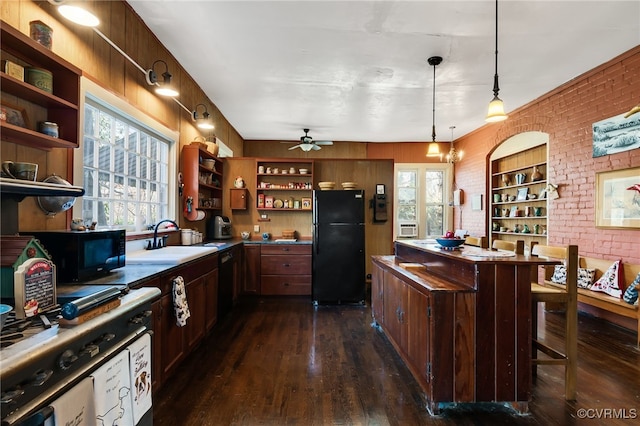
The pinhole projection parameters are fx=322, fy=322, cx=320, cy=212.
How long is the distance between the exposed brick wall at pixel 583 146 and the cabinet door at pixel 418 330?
267 cm

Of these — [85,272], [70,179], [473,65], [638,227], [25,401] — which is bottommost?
[25,401]

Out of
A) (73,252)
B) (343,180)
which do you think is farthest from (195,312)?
(343,180)

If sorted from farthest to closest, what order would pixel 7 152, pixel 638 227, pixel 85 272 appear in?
pixel 638 227 < pixel 85 272 < pixel 7 152

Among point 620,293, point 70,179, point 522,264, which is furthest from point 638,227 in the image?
point 70,179

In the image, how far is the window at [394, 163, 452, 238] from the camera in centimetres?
762

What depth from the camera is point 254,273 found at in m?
4.74

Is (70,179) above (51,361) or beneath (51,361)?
above

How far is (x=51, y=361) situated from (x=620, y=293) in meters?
4.52

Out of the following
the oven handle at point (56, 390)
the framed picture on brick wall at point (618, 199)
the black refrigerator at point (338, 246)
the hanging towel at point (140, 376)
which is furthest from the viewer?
the black refrigerator at point (338, 246)

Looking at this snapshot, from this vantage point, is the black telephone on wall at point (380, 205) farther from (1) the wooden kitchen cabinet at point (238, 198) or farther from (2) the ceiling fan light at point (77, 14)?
(2) the ceiling fan light at point (77, 14)

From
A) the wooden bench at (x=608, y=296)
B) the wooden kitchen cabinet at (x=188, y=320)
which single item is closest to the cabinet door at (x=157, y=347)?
the wooden kitchen cabinet at (x=188, y=320)

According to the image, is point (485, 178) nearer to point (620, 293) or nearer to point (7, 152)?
point (620, 293)

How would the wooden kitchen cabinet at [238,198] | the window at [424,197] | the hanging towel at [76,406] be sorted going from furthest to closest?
the window at [424,197] → the wooden kitchen cabinet at [238,198] → the hanging towel at [76,406]

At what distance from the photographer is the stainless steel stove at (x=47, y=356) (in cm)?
83
